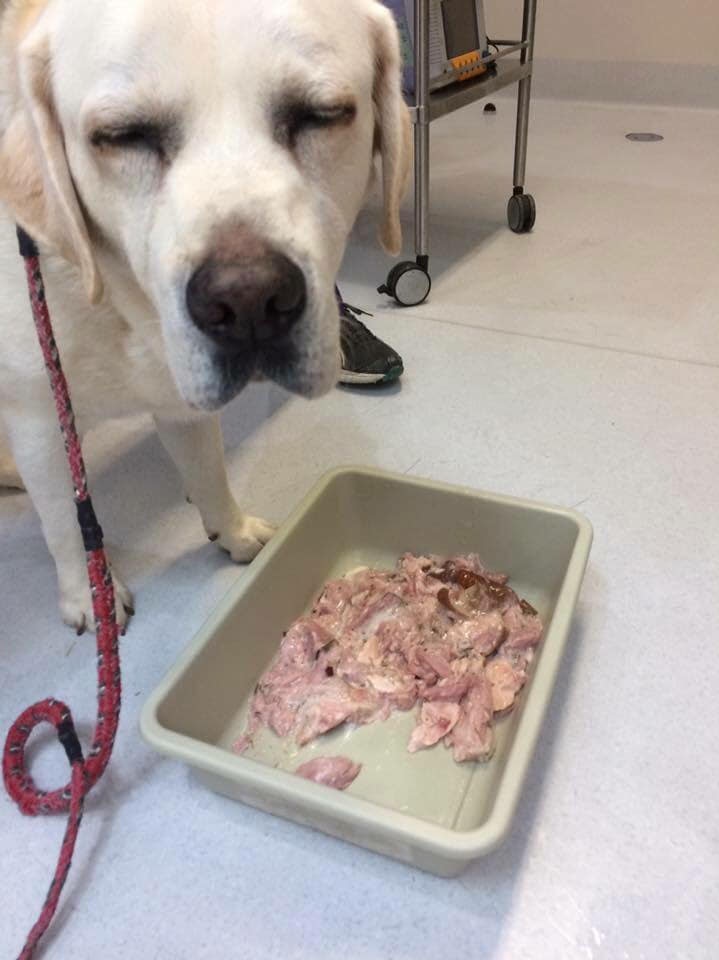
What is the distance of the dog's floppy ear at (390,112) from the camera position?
858 millimetres

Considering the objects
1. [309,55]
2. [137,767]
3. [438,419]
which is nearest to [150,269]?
[309,55]

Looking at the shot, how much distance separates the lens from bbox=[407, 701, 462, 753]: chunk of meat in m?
0.95

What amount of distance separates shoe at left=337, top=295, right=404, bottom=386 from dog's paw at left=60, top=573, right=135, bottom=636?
2.26 ft

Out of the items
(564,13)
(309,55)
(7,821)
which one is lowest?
(7,821)

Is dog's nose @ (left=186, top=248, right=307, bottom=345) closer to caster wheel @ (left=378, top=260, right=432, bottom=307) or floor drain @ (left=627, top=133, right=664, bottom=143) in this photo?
caster wheel @ (left=378, top=260, right=432, bottom=307)

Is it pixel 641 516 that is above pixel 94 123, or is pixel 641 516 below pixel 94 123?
below

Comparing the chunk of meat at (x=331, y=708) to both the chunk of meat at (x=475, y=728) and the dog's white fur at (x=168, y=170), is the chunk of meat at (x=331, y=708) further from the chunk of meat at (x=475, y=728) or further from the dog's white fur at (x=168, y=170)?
the dog's white fur at (x=168, y=170)

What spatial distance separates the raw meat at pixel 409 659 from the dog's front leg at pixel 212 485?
174 millimetres

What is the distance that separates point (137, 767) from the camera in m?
0.96

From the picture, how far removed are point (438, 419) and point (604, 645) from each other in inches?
24.8

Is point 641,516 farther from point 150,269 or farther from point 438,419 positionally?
point 150,269

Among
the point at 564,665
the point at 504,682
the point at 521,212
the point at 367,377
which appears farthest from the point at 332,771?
the point at 521,212

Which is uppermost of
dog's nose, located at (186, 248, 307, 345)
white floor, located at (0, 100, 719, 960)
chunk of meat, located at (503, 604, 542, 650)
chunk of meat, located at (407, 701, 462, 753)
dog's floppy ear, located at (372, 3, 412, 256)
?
dog's floppy ear, located at (372, 3, 412, 256)

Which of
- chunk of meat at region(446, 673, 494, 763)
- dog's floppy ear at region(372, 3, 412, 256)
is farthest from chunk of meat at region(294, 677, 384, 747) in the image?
dog's floppy ear at region(372, 3, 412, 256)
